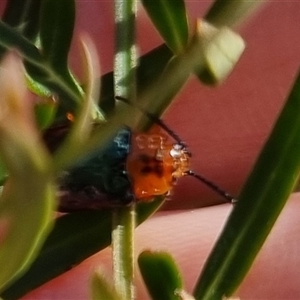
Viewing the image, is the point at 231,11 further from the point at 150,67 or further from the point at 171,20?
the point at 150,67

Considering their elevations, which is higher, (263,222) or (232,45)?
(232,45)

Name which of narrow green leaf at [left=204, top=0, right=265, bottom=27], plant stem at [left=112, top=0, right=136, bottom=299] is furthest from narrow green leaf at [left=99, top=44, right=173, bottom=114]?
narrow green leaf at [left=204, top=0, right=265, bottom=27]

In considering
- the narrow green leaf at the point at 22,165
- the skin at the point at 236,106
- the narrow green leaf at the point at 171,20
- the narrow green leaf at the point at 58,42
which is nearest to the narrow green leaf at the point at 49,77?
the narrow green leaf at the point at 58,42

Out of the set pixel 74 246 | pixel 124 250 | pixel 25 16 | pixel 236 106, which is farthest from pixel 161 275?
pixel 236 106

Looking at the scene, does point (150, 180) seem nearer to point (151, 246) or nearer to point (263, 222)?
point (263, 222)

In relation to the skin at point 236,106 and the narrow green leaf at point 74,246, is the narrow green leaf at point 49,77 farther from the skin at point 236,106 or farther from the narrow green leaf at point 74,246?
the skin at point 236,106

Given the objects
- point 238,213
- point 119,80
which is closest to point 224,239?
point 238,213
